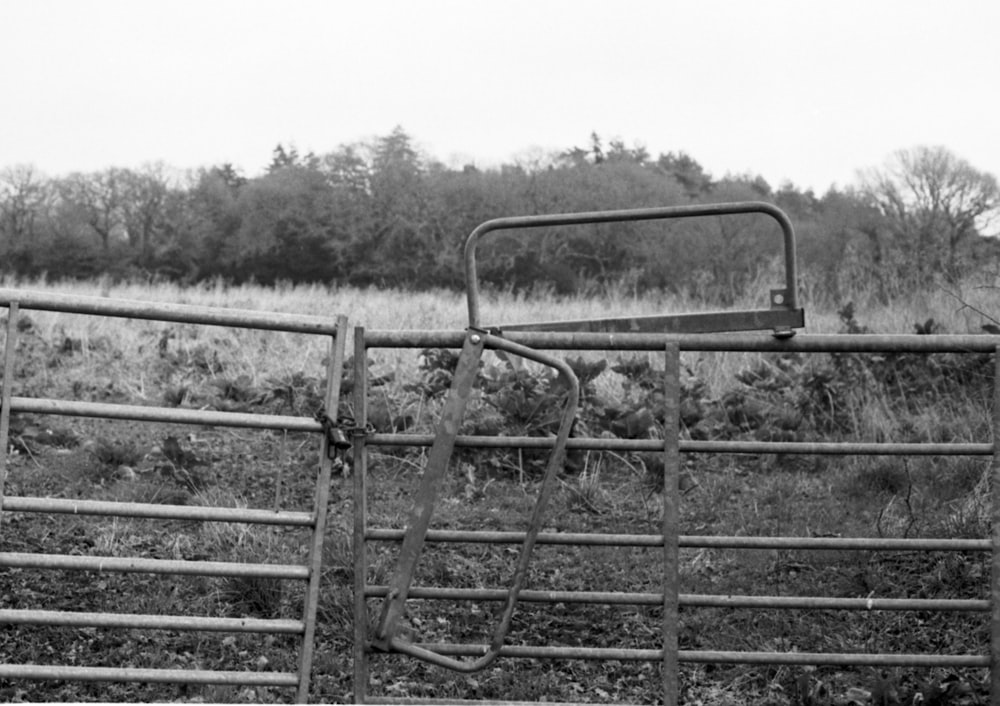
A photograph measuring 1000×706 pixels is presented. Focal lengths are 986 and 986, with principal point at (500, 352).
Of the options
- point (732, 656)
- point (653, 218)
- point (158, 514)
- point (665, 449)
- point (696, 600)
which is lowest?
point (732, 656)

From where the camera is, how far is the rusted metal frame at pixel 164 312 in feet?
10.1

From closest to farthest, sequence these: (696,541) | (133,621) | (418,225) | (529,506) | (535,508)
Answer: (535,508)
(133,621)
(696,541)
(529,506)
(418,225)

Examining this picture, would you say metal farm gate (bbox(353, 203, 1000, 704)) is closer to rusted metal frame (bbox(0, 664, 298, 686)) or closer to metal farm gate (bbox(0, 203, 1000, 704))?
metal farm gate (bbox(0, 203, 1000, 704))

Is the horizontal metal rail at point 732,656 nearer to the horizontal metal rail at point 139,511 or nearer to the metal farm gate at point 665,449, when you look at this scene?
the metal farm gate at point 665,449

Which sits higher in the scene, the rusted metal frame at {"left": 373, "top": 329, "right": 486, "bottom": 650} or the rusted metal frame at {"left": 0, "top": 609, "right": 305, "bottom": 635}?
the rusted metal frame at {"left": 373, "top": 329, "right": 486, "bottom": 650}

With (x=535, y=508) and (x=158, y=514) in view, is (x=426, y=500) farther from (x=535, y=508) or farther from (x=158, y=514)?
(x=158, y=514)

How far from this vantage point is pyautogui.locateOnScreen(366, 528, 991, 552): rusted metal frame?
10.4 ft

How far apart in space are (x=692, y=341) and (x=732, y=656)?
41.0 inches

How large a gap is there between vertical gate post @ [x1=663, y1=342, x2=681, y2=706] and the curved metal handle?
422 millimetres

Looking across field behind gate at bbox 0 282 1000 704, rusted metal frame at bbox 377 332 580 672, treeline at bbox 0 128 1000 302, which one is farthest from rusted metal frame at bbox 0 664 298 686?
treeline at bbox 0 128 1000 302

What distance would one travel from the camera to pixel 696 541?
3.20 meters

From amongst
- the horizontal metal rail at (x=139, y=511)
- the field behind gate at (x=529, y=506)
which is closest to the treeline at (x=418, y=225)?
the field behind gate at (x=529, y=506)

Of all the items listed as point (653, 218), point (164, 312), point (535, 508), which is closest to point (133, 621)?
point (164, 312)

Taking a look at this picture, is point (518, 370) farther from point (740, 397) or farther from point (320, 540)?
point (320, 540)
